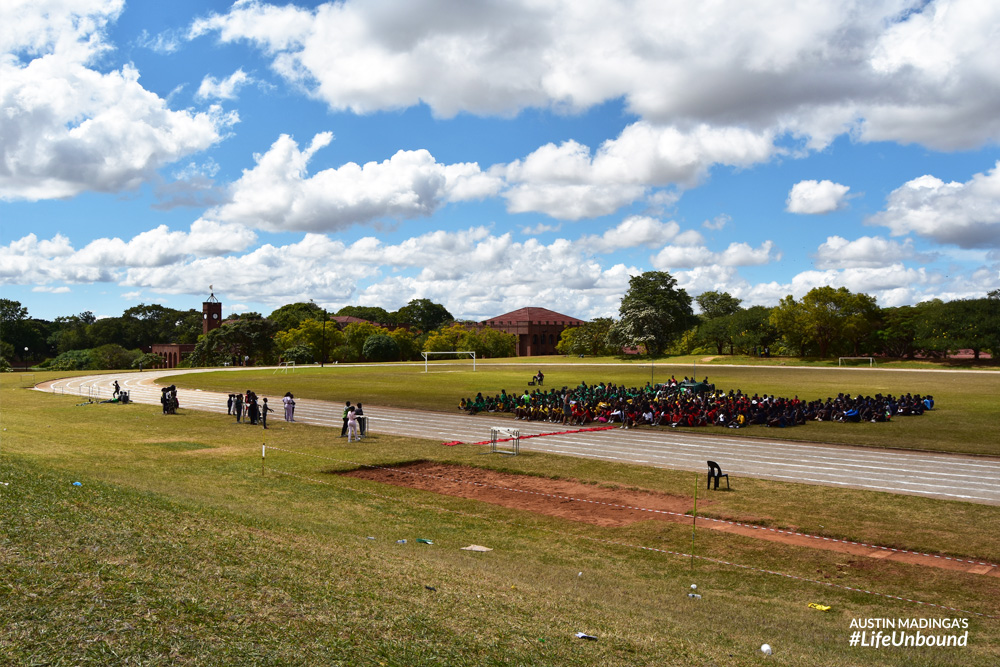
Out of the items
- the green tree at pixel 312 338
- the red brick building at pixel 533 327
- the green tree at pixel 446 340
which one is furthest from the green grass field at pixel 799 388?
the red brick building at pixel 533 327

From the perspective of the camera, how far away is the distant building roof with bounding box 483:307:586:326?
153 meters

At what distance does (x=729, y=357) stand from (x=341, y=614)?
306 ft

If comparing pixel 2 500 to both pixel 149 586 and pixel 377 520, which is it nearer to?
pixel 149 586

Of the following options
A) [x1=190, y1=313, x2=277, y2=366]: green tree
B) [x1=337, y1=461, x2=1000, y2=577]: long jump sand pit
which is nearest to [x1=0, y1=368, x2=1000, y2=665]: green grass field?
[x1=337, y1=461, x2=1000, y2=577]: long jump sand pit

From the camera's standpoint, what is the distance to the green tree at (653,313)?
10250 cm

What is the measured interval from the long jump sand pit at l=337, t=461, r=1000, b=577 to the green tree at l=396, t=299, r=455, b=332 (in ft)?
466

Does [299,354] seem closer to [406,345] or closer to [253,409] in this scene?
[406,345]

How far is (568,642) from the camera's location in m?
6.94

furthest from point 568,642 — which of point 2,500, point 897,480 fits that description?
point 897,480

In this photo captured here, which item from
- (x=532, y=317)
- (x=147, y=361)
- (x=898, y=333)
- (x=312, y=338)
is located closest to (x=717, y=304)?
(x=532, y=317)

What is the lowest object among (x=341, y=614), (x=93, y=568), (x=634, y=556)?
(x=634, y=556)

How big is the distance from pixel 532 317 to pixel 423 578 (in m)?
144

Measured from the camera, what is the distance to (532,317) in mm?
152875

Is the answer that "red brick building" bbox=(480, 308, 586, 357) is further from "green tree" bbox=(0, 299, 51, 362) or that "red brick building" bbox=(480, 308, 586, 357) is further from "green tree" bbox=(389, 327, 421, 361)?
"green tree" bbox=(0, 299, 51, 362)
